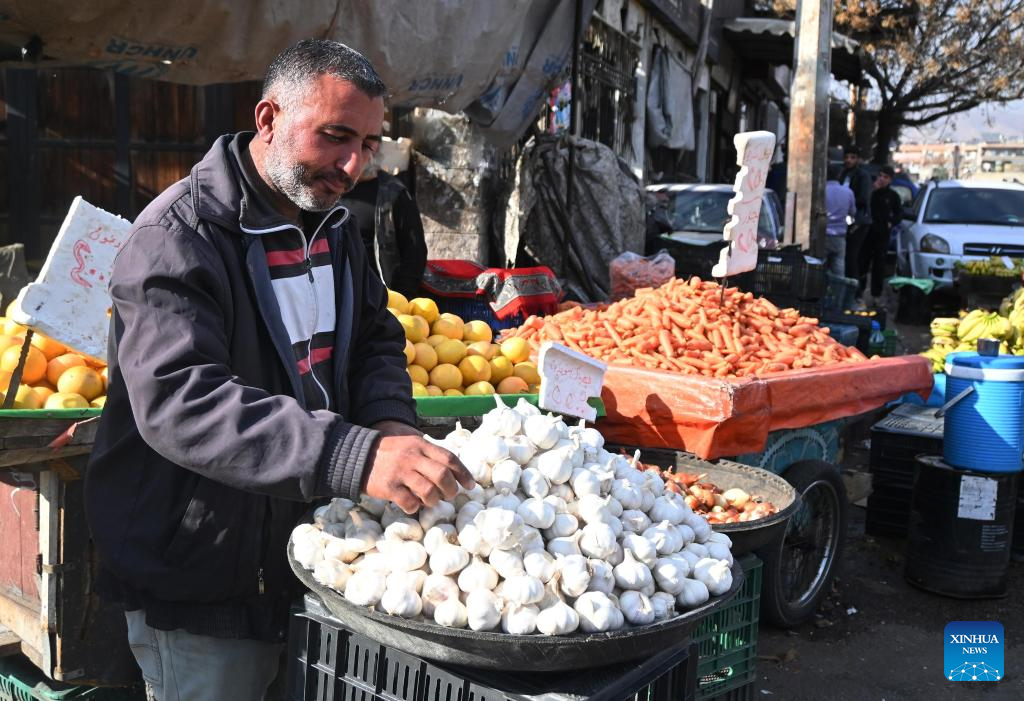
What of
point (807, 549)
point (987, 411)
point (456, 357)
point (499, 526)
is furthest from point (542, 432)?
point (987, 411)

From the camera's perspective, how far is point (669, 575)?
2.00 m

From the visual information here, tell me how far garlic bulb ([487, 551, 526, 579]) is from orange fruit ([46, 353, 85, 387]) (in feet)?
6.62

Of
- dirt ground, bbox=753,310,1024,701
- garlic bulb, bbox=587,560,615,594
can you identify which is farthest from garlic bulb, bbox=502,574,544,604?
dirt ground, bbox=753,310,1024,701

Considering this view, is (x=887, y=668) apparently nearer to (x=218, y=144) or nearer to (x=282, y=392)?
(x=282, y=392)

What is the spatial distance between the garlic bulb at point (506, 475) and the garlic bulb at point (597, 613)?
28 centimetres

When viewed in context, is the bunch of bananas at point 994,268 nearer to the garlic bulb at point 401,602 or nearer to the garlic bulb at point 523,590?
the garlic bulb at point 523,590

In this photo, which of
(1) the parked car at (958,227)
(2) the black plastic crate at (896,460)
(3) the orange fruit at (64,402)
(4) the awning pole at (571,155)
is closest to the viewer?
(3) the orange fruit at (64,402)

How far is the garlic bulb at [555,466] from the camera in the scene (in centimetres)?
211

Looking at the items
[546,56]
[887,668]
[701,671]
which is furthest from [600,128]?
[701,671]

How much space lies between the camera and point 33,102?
22.7ft

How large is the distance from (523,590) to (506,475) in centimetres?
29

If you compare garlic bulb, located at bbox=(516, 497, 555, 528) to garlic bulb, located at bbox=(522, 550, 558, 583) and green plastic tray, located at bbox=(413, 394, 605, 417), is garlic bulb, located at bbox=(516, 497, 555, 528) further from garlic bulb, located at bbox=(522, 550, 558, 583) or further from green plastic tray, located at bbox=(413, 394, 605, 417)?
green plastic tray, located at bbox=(413, 394, 605, 417)

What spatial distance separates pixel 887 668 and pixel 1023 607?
123 cm

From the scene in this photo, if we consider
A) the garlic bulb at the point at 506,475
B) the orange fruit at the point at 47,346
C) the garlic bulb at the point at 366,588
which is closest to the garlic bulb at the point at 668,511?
the garlic bulb at the point at 506,475
